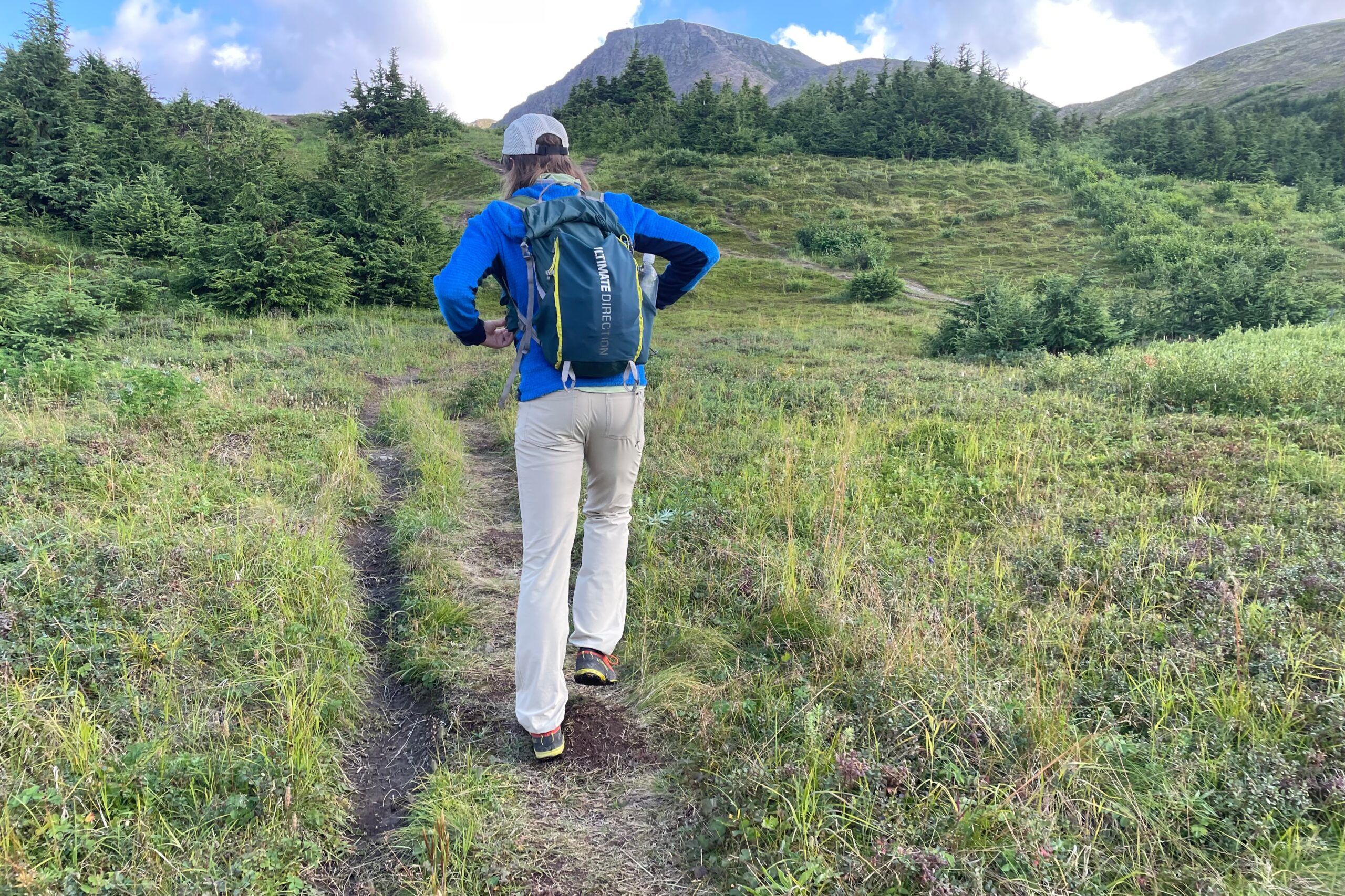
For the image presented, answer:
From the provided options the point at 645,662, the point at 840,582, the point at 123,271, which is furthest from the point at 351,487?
the point at 123,271

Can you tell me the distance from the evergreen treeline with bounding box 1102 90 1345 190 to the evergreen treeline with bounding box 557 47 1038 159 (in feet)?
21.5

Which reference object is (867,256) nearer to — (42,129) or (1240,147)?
(42,129)

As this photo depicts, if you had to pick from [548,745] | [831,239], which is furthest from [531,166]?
[831,239]

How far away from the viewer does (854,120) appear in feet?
149

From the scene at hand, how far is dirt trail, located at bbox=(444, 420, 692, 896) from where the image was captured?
7.07 feet

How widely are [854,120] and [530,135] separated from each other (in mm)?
49168

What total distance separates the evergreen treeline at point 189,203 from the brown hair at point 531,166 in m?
11.7

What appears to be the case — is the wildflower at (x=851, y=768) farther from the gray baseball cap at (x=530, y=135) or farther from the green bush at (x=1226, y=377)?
the green bush at (x=1226, y=377)

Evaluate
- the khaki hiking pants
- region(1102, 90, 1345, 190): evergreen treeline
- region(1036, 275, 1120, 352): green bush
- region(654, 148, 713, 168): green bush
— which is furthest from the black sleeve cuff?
region(1102, 90, 1345, 190): evergreen treeline

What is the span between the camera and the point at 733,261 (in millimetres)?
27188

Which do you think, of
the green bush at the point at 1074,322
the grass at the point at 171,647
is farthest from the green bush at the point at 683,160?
the grass at the point at 171,647

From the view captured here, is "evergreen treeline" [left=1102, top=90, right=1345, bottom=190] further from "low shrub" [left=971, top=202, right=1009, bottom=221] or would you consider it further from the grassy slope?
the grassy slope

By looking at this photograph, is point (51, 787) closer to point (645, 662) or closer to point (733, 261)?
point (645, 662)

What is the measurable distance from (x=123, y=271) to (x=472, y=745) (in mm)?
16358
